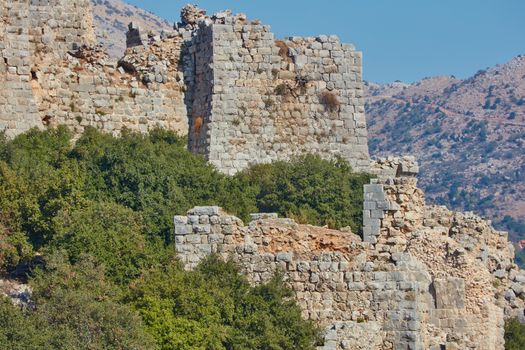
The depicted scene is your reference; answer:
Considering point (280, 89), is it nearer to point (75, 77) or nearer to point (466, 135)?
point (75, 77)

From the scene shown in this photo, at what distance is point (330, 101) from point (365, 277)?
35.3ft

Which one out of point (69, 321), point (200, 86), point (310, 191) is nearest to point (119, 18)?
point (200, 86)

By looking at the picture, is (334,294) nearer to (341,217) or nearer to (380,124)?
(341,217)

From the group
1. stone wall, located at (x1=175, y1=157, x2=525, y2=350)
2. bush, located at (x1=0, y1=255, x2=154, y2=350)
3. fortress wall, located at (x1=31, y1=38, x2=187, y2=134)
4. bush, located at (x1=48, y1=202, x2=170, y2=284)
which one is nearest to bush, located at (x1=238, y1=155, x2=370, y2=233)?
fortress wall, located at (x1=31, y1=38, x2=187, y2=134)

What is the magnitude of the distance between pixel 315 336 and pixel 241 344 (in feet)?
3.25

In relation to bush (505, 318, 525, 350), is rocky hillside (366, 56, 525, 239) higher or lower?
higher

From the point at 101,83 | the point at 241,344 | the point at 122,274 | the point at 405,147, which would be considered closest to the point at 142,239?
the point at 122,274

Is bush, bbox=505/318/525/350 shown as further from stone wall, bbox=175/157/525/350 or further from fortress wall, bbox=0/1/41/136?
fortress wall, bbox=0/1/41/136

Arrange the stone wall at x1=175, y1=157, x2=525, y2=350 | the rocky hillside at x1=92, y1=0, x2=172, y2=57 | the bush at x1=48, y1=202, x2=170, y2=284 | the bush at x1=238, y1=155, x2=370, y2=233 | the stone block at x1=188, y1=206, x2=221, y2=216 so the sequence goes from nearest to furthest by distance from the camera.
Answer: the stone wall at x1=175, y1=157, x2=525, y2=350 < the stone block at x1=188, y1=206, x2=221, y2=216 < the bush at x1=48, y1=202, x2=170, y2=284 < the bush at x1=238, y1=155, x2=370, y2=233 < the rocky hillside at x1=92, y1=0, x2=172, y2=57

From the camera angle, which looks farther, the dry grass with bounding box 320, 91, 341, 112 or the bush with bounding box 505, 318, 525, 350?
the dry grass with bounding box 320, 91, 341, 112

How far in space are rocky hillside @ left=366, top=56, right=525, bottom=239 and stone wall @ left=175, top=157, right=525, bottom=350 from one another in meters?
64.3

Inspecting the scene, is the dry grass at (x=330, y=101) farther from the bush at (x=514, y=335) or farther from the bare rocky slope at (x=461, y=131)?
the bare rocky slope at (x=461, y=131)

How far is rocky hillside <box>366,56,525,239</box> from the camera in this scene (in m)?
95.7

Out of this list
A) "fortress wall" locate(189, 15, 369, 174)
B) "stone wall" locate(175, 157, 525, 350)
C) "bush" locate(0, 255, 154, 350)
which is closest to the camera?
"bush" locate(0, 255, 154, 350)
